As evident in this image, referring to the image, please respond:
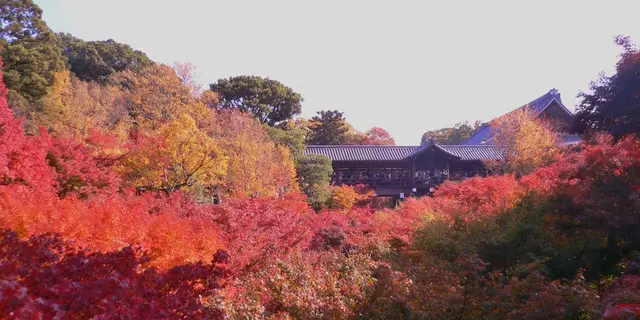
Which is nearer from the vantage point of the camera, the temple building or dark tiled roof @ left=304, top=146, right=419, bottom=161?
the temple building

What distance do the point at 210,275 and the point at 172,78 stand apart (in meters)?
15.7

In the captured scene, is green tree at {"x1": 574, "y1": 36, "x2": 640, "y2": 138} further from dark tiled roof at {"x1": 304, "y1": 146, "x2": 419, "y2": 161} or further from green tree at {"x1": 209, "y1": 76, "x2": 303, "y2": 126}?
green tree at {"x1": 209, "y1": 76, "x2": 303, "y2": 126}

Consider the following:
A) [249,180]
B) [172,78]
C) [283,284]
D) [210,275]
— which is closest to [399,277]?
[283,284]

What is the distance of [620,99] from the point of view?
325 inches

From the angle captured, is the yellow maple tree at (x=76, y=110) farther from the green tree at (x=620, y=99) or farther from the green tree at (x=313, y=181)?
the green tree at (x=620, y=99)

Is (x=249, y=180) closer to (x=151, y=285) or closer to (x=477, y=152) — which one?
(x=151, y=285)

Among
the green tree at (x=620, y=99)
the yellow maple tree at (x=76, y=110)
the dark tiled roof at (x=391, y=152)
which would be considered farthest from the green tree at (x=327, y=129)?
the green tree at (x=620, y=99)

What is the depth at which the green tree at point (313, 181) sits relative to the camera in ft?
72.4

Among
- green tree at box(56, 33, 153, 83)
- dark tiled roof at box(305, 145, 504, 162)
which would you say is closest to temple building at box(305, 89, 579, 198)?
dark tiled roof at box(305, 145, 504, 162)

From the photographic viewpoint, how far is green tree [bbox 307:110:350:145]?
35.1m

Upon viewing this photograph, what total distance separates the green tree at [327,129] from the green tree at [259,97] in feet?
24.2

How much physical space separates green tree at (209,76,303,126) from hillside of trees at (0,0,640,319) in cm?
407

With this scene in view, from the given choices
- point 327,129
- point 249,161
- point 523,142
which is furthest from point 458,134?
point 249,161

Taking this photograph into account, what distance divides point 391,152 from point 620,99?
65.4ft
